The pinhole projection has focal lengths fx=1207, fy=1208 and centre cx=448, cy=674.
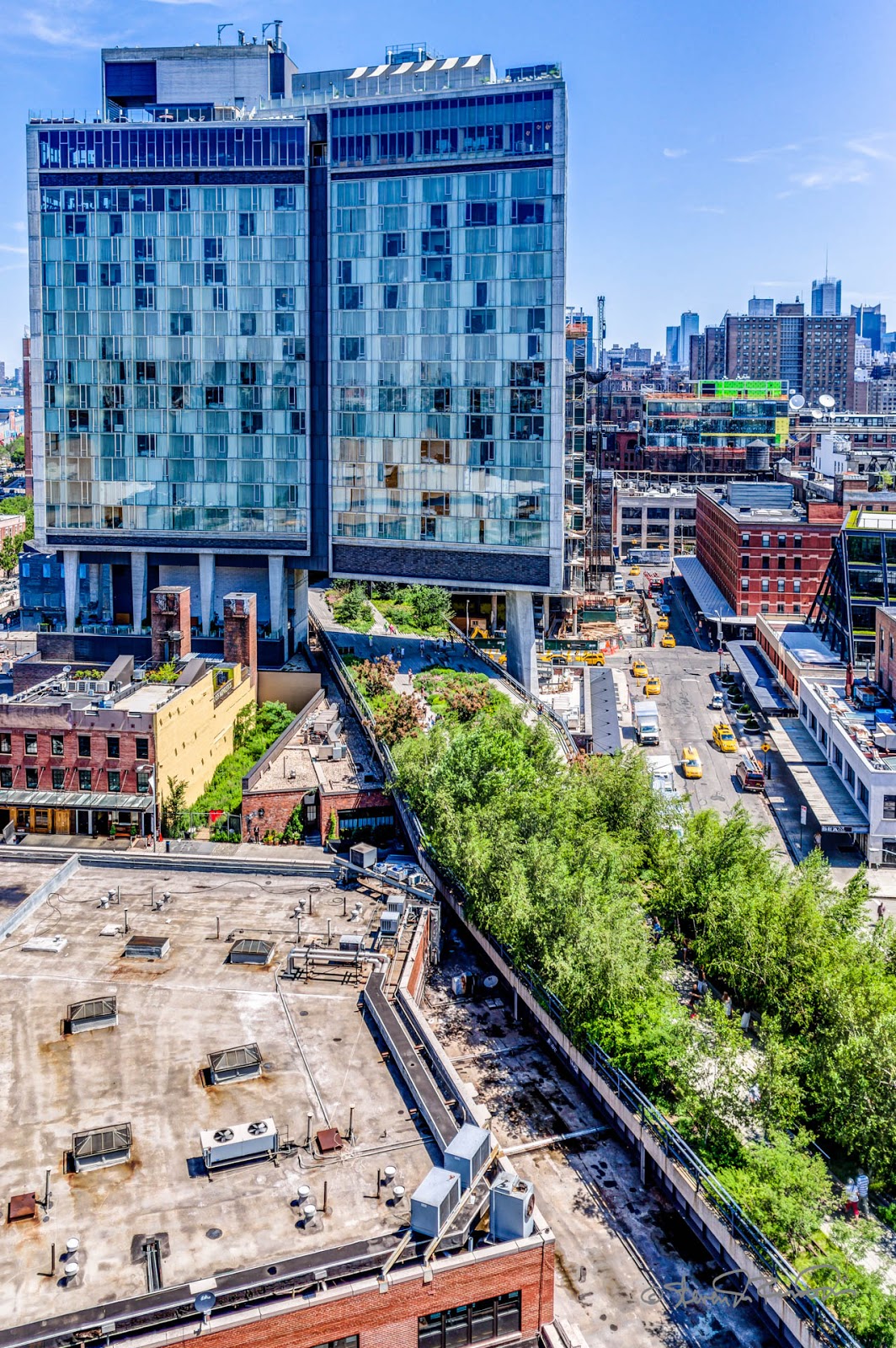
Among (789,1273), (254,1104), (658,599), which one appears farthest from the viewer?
(658,599)

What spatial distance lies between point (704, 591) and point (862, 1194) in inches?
4539

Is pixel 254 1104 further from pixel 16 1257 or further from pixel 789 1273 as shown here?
pixel 789 1273

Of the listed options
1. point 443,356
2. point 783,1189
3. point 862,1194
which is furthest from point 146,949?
point 443,356

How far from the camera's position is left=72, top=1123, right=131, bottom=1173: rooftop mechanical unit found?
107 feet

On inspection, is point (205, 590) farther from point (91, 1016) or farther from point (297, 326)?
point (91, 1016)

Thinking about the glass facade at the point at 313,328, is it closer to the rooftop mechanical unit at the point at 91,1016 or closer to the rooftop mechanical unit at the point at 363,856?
the rooftop mechanical unit at the point at 363,856

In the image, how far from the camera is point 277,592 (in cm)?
10131

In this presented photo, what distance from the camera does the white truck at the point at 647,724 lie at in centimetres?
9894

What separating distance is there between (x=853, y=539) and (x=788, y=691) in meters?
14.6

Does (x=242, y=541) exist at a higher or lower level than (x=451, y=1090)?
higher

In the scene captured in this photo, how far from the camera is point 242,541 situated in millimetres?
100625

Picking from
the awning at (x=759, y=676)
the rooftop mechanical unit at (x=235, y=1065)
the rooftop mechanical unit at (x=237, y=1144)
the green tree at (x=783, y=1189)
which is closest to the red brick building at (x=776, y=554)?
the awning at (x=759, y=676)

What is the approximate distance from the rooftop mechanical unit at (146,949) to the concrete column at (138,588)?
204 ft

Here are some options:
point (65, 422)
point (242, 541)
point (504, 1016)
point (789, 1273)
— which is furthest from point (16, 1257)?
point (65, 422)
